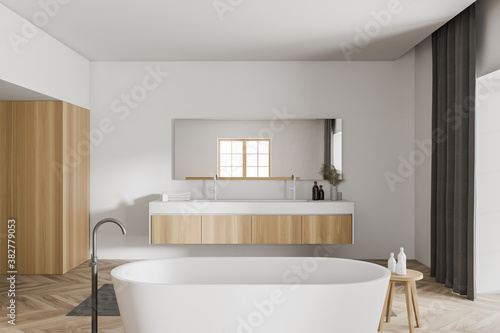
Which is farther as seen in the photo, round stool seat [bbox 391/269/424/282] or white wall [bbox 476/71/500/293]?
white wall [bbox 476/71/500/293]

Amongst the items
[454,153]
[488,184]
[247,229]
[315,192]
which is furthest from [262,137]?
[488,184]

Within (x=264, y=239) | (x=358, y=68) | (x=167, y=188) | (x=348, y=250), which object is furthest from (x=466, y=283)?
(x=167, y=188)

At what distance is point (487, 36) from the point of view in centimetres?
400

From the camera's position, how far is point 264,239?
204 inches

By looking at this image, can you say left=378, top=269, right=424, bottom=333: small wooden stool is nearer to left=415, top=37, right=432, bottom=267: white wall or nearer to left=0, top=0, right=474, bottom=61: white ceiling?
left=415, top=37, right=432, bottom=267: white wall

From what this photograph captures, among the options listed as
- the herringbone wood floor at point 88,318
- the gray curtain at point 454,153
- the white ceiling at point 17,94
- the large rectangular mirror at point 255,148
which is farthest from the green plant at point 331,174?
the white ceiling at point 17,94

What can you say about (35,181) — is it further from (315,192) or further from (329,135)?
(329,135)

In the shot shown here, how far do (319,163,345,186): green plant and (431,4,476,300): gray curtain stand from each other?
1.16 metres

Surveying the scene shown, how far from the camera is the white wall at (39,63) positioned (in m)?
3.94

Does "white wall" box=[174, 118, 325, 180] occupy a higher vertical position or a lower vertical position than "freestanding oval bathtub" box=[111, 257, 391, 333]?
higher

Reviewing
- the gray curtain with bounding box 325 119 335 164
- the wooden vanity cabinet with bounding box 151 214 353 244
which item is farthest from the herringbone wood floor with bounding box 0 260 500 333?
the gray curtain with bounding box 325 119 335 164

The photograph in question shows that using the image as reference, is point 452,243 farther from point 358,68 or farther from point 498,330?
point 358,68

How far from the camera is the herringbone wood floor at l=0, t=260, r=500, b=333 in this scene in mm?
3371

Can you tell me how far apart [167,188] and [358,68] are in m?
2.91
